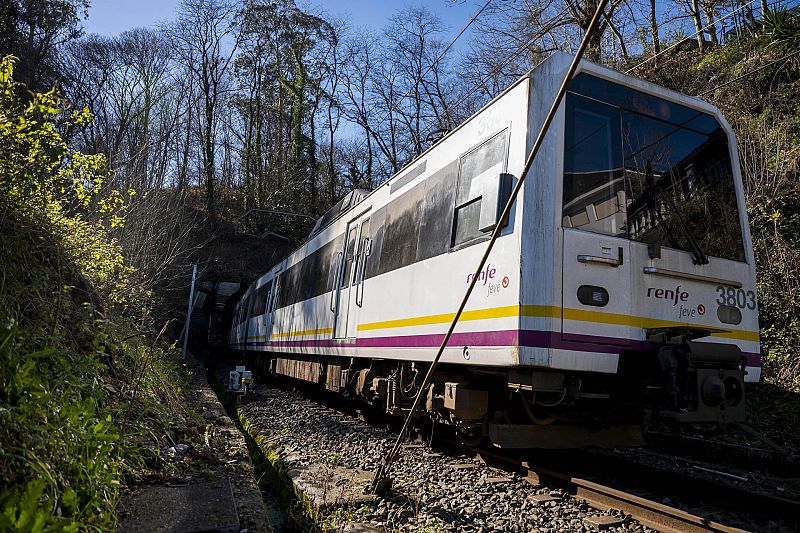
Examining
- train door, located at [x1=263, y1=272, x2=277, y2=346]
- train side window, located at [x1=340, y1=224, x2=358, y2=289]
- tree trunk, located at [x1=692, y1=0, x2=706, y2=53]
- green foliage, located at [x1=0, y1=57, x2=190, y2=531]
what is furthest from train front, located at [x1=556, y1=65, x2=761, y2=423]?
tree trunk, located at [x1=692, y1=0, x2=706, y2=53]

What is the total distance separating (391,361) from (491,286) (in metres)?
2.76

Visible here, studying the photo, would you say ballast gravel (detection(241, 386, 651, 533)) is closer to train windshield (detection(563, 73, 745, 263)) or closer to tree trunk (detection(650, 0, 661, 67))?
train windshield (detection(563, 73, 745, 263))

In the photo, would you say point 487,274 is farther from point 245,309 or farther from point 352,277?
point 245,309

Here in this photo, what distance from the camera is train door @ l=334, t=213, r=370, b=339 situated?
7670 mm

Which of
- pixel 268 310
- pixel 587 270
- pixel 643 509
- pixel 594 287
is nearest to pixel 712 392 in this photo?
pixel 643 509

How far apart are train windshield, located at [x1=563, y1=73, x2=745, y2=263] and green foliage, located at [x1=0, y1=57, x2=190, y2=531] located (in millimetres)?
3517

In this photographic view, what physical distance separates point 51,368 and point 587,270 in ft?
12.3

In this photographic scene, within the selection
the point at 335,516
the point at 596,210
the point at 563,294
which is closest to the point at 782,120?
the point at 596,210

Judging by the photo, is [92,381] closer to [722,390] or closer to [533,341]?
[533,341]

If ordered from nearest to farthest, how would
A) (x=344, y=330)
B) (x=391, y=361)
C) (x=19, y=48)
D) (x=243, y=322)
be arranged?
(x=391, y=361)
(x=344, y=330)
(x=19, y=48)
(x=243, y=322)

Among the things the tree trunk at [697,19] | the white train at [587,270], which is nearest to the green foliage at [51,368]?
the white train at [587,270]

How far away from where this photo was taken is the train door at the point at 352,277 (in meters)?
7.67

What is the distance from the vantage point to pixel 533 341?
3980 millimetres

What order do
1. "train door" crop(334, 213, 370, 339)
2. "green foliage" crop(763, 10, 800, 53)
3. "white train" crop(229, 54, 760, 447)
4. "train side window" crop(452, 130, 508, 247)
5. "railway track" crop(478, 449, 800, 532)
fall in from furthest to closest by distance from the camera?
"green foliage" crop(763, 10, 800, 53), "train door" crop(334, 213, 370, 339), "train side window" crop(452, 130, 508, 247), "white train" crop(229, 54, 760, 447), "railway track" crop(478, 449, 800, 532)
